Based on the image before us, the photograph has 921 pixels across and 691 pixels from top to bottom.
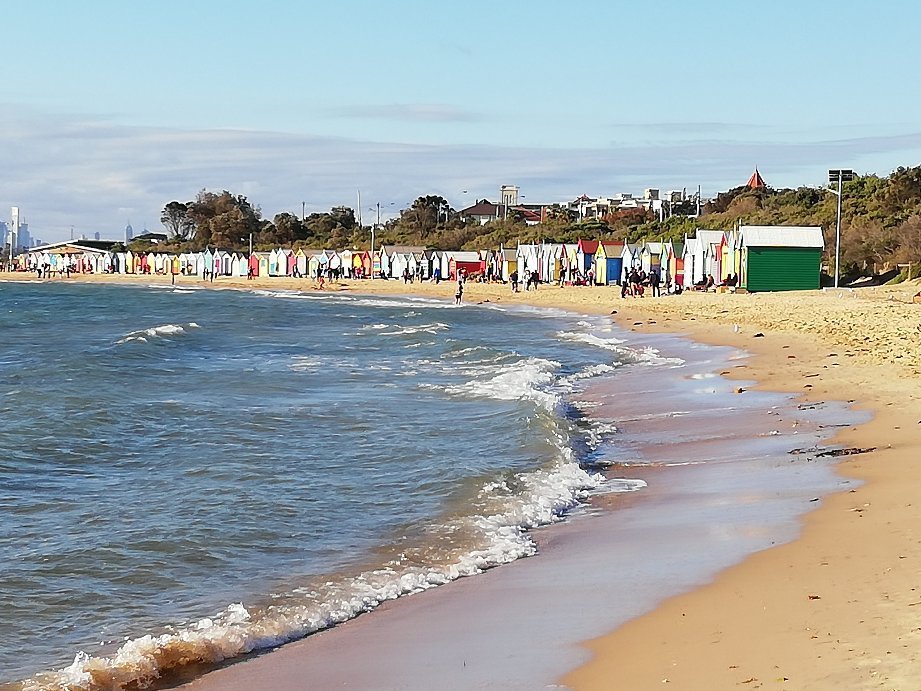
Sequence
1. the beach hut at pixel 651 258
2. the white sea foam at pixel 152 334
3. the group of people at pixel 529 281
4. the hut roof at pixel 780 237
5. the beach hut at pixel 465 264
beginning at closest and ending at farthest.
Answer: the white sea foam at pixel 152 334
the hut roof at pixel 780 237
the beach hut at pixel 651 258
the group of people at pixel 529 281
the beach hut at pixel 465 264

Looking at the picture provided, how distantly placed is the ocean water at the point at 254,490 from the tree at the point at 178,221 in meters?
129

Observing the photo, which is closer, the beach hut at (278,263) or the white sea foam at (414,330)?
the white sea foam at (414,330)

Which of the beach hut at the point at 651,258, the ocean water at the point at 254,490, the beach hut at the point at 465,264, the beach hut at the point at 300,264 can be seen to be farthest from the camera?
the beach hut at the point at 300,264

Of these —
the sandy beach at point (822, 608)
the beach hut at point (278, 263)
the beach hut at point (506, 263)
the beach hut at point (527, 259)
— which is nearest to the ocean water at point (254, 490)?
the sandy beach at point (822, 608)

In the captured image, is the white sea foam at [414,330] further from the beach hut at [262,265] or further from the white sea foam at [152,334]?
the beach hut at [262,265]

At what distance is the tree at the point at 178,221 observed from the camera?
153 meters

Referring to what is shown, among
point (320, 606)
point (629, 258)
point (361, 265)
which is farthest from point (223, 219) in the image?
point (320, 606)

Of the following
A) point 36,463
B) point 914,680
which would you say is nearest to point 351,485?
point 36,463

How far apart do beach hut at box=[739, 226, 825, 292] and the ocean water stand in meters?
25.7

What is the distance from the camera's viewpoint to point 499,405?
714 inches

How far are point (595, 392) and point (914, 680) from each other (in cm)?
1476

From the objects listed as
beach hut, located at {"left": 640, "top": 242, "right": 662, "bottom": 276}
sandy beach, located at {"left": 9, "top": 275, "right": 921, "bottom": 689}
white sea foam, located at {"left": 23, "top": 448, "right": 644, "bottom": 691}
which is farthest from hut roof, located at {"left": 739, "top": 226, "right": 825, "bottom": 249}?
white sea foam, located at {"left": 23, "top": 448, "right": 644, "bottom": 691}

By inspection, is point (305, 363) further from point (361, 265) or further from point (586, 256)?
point (361, 265)

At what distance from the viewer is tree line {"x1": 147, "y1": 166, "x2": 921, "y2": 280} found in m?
58.0
